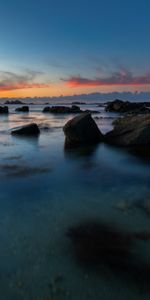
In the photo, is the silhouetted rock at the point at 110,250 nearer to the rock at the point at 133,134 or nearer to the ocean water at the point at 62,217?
the ocean water at the point at 62,217

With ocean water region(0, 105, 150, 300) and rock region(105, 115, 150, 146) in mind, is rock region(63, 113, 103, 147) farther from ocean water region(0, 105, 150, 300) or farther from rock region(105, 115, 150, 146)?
ocean water region(0, 105, 150, 300)

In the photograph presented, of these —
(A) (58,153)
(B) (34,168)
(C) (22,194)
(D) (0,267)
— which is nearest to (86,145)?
(A) (58,153)

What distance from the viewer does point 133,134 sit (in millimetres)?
16109

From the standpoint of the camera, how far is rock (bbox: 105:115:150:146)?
51.3 feet

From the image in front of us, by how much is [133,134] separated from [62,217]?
10.6 meters

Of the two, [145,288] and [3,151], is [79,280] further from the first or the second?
[3,151]

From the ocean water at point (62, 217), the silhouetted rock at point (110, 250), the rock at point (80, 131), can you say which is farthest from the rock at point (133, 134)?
the silhouetted rock at point (110, 250)

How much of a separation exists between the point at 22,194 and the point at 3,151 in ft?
23.6

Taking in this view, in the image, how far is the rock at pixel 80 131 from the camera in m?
16.8

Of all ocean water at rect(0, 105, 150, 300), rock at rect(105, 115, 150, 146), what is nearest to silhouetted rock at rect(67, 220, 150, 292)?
ocean water at rect(0, 105, 150, 300)

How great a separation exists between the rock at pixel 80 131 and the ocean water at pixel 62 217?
3.97 meters

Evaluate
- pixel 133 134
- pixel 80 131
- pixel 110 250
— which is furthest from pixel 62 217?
pixel 80 131

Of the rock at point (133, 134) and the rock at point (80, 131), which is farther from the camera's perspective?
the rock at point (80, 131)

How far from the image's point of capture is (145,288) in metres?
4.19
